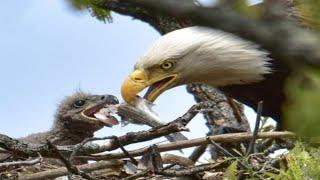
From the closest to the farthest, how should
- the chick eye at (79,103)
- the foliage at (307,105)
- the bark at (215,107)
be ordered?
the foliage at (307,105) < the bark at (215,107) < the chick eye at (79,103)

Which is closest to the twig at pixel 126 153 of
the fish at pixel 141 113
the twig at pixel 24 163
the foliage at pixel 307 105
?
the twig at pixel 24 163

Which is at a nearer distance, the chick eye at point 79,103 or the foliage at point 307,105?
the foliage at point 307,105

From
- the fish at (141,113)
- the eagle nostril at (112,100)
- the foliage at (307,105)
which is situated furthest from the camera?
the eagle nostril at (112,100)

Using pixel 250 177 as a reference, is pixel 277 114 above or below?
above

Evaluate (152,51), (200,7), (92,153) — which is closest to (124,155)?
(92,153)

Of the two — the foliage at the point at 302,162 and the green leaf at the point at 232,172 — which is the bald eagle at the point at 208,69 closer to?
the green leaf at the point at 232,172

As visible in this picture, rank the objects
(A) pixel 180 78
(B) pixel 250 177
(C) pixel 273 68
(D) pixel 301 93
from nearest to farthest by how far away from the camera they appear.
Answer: (D) pixel 301 93
(B) pixel 250 177
(C) pixel 273 68
(A) pixel 180 78

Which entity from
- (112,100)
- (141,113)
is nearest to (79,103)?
(112,100)

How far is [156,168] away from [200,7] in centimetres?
209

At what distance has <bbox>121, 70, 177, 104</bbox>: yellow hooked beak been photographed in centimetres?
308

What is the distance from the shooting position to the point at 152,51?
Result: 326 centimetres

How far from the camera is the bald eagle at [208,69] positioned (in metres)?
3.21

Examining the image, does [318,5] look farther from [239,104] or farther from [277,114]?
[239,104]

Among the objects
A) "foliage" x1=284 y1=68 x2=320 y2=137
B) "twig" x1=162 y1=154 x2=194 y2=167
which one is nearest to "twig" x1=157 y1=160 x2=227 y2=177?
"twig" x1=162 y1=154 x2=194 y2=167
